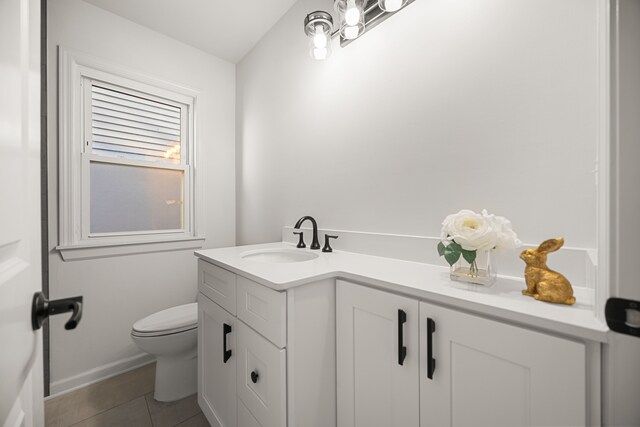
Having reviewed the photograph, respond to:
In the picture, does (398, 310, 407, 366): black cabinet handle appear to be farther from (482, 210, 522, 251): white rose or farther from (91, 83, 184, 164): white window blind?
(91, 83, 184, 164): white window blind

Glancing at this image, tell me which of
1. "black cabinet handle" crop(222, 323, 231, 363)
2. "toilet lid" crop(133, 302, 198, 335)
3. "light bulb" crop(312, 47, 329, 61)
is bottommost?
"toilet lid" crop(133, 302, 198, 335)

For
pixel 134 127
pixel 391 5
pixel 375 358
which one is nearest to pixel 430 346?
pixel 375 358

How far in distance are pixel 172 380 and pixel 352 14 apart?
2282mm

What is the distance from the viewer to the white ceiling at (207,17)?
69.3 inches

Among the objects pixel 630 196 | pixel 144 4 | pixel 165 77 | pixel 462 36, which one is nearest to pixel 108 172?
pixel 165 77

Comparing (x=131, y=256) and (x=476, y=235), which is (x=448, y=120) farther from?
(x=131, y=256)

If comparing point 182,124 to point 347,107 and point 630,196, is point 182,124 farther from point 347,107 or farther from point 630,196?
point 630,196

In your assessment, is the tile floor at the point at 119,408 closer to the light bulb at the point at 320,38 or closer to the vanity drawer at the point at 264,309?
the vanity drawer at the point at 264,309

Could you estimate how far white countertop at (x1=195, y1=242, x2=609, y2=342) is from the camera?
534mm

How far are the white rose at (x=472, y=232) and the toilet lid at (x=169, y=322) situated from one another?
1565mm

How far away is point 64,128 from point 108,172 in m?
0.35

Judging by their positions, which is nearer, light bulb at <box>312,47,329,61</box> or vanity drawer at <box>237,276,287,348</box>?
vanity drawer at <box>237,276,287,348</box>

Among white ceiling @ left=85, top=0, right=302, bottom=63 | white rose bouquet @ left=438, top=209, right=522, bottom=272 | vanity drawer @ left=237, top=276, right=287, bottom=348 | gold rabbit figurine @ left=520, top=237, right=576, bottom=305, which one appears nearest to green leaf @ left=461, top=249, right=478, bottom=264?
white rose bouquet @ left=438, top=209, right=522, bottom=272

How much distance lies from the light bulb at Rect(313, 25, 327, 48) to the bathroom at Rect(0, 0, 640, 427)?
3cm
